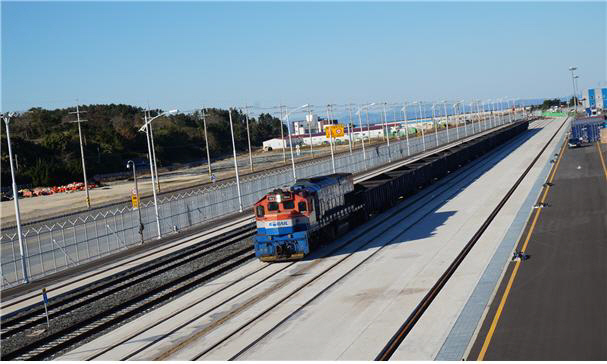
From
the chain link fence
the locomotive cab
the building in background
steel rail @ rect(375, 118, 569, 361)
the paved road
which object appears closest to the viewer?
the paved road

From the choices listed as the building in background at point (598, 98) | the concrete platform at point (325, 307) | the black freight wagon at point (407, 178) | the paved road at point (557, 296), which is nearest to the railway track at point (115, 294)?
the concrete platform at point (325, 307)

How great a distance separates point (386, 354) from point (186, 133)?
12974cm

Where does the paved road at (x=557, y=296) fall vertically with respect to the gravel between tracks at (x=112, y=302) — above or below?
above

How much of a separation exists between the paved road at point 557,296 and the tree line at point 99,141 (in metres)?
43.4

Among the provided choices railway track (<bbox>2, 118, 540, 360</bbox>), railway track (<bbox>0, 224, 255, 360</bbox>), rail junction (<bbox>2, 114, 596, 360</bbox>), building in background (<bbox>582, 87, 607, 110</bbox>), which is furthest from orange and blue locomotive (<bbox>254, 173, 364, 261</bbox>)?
building in background (<bbox>582, 87, 607, 110</bbox>)

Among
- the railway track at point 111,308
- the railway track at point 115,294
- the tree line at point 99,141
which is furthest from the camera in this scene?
the tree line at point 99,141

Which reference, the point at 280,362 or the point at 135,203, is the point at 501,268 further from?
the point at 135,203

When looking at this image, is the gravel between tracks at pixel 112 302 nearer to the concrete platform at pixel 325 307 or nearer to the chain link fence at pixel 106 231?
the concrete platform at pixel 325 307

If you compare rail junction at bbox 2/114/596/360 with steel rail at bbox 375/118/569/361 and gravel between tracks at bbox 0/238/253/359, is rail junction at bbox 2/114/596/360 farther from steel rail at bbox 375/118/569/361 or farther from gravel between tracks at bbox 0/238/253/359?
gravel between tracks at bbox 0/238/253/359

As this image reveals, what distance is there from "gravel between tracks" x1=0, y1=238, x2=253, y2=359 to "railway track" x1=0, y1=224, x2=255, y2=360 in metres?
0.18

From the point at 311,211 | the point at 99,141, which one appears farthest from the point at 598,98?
the point at 311,211

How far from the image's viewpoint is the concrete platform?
19609mm

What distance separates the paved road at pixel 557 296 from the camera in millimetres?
17250

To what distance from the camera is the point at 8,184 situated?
93.4 meters
